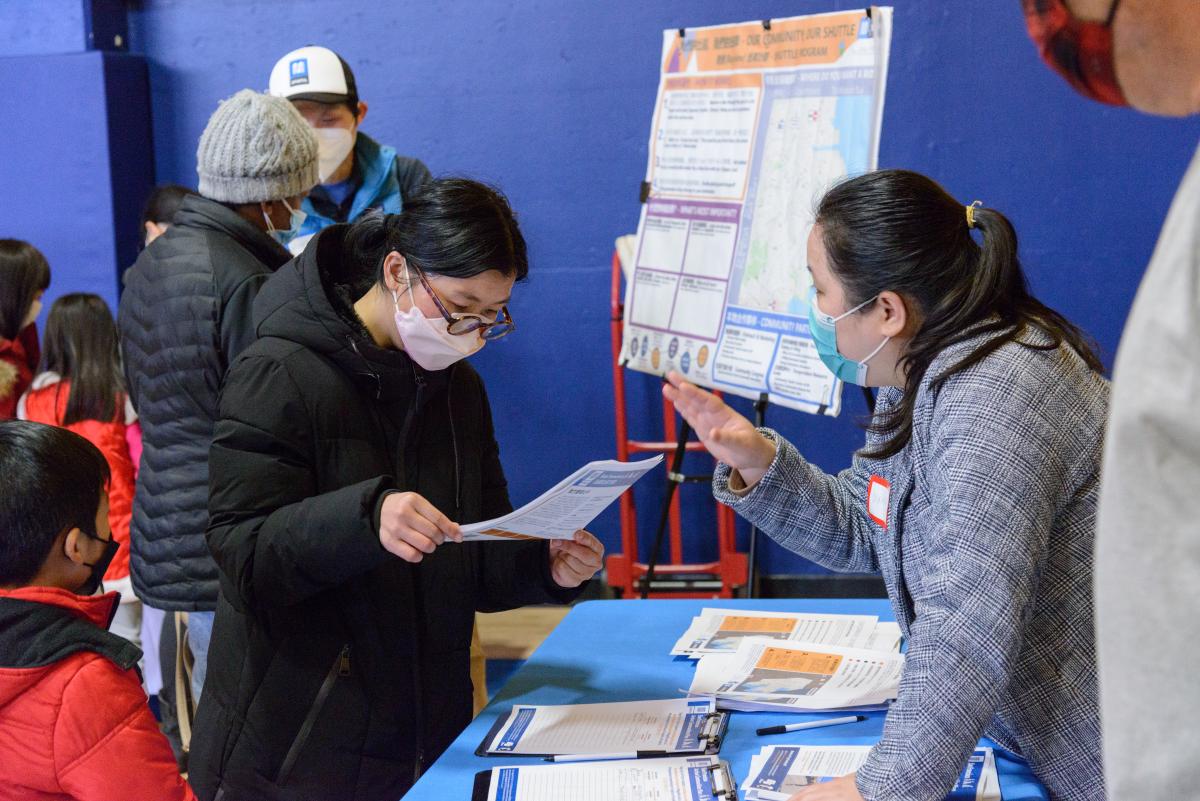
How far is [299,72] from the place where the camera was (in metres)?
3.28

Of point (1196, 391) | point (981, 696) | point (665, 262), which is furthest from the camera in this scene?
point (665, 262)

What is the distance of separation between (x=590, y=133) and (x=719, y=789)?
3.23 metres

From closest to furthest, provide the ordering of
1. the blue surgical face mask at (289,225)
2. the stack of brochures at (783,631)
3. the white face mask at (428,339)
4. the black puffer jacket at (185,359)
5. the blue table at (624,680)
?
the blue table at (624,680), the white face mask at (428,339), the stack of brochures at (783,631), the black puffer jacket at (185,359), the blue surgical face mask at (289,225)

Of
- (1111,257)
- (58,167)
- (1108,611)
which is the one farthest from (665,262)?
(1108,611)

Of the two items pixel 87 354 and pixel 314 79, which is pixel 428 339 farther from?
pixel 87 354

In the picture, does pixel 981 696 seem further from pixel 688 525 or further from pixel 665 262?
pixel 688 525

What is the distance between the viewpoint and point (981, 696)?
3.97ft

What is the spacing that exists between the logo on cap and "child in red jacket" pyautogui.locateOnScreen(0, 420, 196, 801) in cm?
196

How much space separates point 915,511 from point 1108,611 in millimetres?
875

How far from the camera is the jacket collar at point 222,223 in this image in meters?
2.32

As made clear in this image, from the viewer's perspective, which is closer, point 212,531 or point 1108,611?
point 1108,611

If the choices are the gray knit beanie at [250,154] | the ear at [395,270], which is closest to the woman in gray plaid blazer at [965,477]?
the ear at [395,270]

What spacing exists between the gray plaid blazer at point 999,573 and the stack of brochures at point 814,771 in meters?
0.06

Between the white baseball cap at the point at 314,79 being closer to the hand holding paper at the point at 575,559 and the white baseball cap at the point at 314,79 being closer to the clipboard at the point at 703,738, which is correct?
the hand holding paper at the point at 575,559
